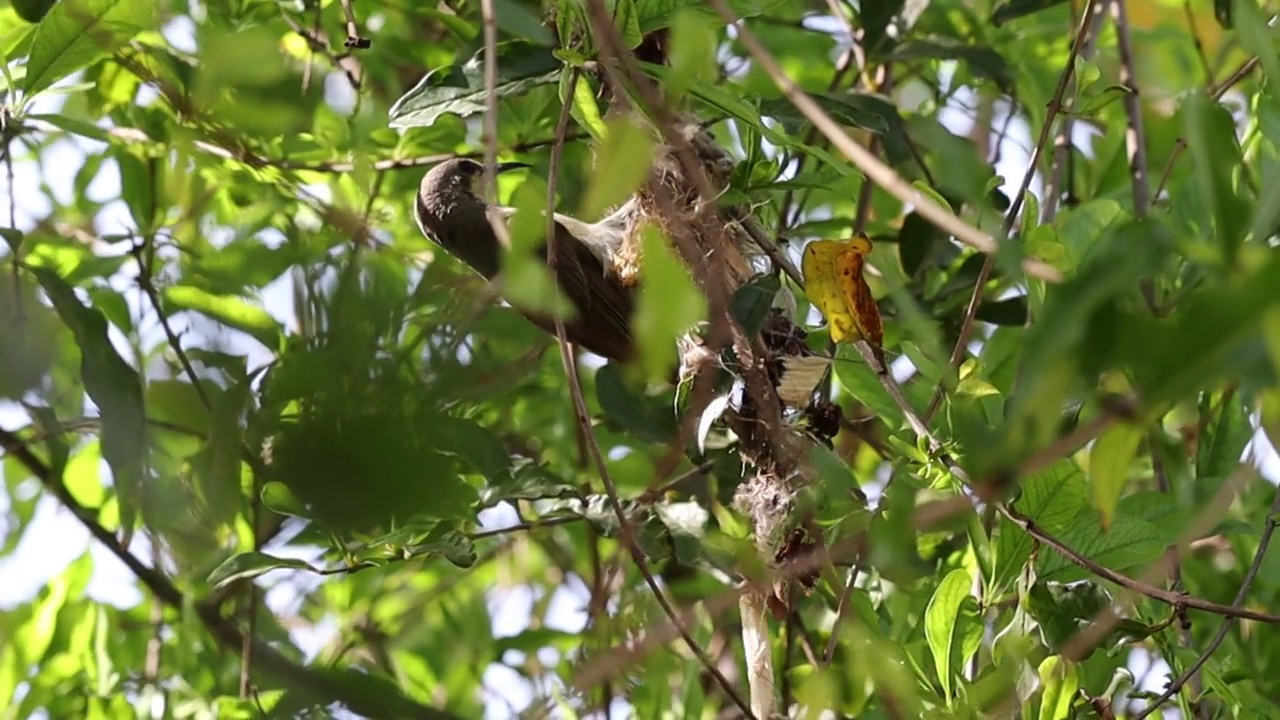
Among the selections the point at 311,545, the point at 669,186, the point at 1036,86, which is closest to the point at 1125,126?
the point at 1036,86

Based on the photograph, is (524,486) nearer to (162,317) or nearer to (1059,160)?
(162,317)

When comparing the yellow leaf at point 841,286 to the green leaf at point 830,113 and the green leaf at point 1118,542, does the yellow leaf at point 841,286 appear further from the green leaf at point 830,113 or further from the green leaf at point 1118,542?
the green leaf at point 1118,542

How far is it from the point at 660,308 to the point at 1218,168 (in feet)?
1.26

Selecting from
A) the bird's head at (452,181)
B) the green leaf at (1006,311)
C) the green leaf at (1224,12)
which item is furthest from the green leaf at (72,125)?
the green leaf at (1224,12)

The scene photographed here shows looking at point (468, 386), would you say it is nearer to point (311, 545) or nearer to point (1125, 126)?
point (311, 545)

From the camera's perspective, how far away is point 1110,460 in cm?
88

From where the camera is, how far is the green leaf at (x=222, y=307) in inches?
65.6

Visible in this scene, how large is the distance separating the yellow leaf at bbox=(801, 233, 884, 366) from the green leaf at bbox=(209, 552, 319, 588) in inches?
31.4

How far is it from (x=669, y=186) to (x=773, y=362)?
0.46 meters

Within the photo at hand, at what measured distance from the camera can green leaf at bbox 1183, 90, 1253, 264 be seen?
0.84 metres

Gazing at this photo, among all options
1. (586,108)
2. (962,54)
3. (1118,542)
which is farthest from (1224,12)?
(586,108)

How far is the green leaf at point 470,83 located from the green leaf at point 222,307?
0.36 meters

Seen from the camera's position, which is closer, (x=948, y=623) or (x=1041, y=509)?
(x=948, y=623)

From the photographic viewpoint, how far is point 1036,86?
108 inches
